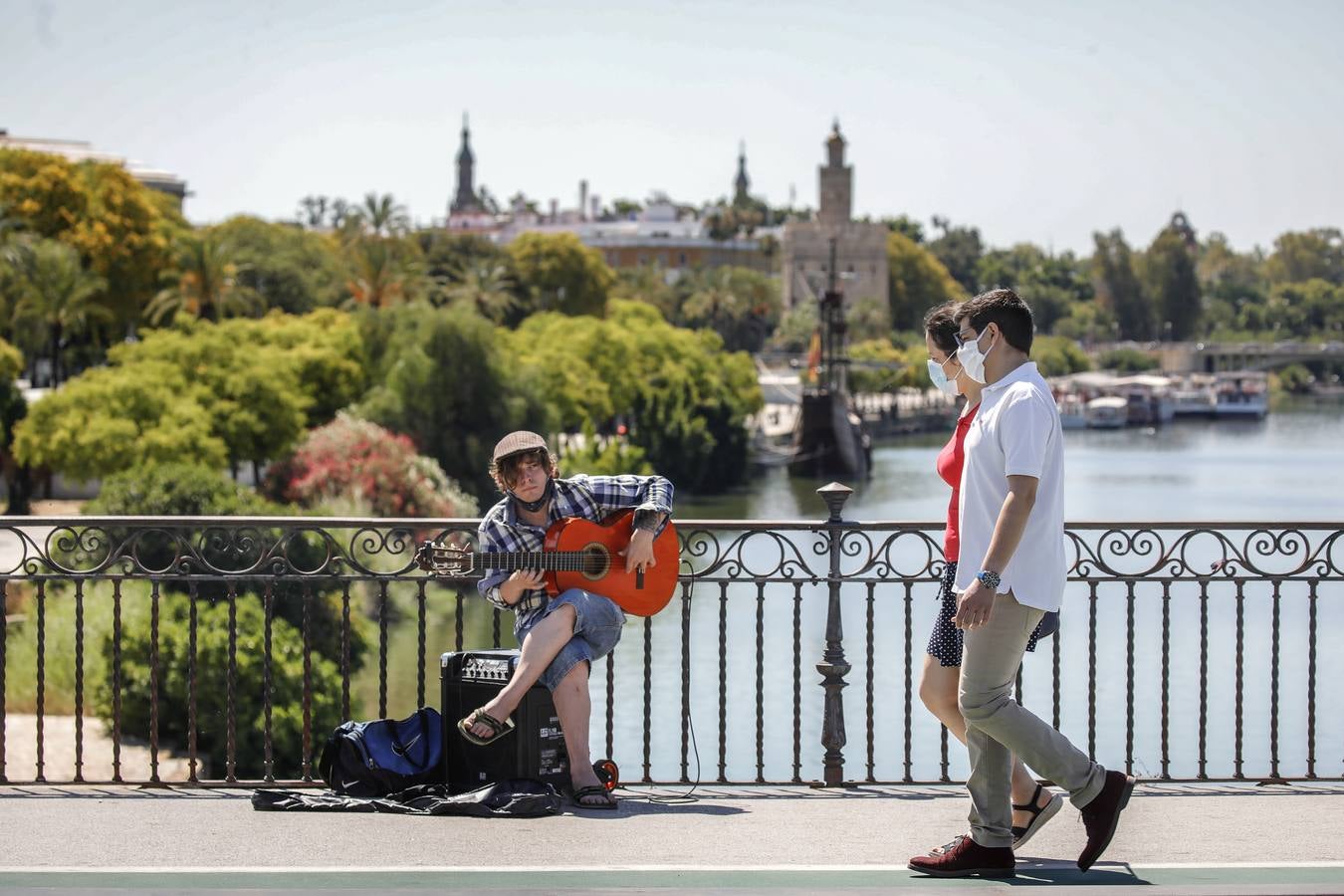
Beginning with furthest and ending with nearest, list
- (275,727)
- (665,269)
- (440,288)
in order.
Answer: (665,269), (440,288), (275,727)

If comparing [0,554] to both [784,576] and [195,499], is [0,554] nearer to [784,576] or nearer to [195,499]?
[195,499]

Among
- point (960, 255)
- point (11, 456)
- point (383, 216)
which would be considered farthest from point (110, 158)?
point (960, 255)

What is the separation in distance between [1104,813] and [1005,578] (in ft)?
2.65

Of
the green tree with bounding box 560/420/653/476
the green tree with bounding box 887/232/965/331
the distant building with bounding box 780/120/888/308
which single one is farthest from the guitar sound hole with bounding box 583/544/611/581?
the green tree with bounding box 887/232/965/331

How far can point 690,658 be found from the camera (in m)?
16.3

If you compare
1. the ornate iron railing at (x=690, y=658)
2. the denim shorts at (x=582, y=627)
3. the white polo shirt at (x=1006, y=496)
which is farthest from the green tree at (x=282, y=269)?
the white polo shirt at (x=1006, y=496)

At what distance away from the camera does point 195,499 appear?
27.5 meters

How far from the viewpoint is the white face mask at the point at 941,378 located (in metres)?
5.62

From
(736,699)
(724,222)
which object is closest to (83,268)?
(736,699)

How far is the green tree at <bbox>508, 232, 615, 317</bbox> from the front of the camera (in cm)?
8750

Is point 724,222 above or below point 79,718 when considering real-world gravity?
above

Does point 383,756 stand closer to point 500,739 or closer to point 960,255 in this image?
point 500,739

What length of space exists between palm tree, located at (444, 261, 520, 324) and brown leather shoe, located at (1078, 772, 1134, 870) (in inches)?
2647

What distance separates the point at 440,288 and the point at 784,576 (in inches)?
2738
